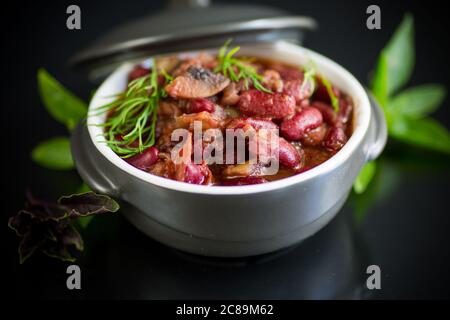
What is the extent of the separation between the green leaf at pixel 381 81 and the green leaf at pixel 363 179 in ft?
1.07

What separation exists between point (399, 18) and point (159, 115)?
202cm

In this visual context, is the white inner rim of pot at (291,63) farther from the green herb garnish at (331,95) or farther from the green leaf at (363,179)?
the green leaf at (363,179)

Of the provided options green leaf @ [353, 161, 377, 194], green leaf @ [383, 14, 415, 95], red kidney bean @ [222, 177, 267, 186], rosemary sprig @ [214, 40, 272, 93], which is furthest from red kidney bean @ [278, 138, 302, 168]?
green leaf @ [383, 14, 415, 95]

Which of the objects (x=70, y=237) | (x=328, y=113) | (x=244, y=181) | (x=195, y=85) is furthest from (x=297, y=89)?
(x=70, y=237)

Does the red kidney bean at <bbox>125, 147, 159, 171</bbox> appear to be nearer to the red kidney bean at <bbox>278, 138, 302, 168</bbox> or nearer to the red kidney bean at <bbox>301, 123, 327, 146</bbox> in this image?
the red kidney bean at <bbox>278, 138, 302, 168</bbox>

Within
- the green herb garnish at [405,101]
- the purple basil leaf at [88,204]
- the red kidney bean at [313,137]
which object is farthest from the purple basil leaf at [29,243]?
the green herb garnish at [405,101]

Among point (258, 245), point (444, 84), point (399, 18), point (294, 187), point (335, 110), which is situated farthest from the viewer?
point (399, 18)

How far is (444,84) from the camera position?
12.2ft

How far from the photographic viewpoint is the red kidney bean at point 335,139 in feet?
8.55

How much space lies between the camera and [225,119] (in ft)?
8.64

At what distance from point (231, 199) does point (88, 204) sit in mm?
571

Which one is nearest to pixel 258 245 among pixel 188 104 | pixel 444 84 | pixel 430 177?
pixel 188 104

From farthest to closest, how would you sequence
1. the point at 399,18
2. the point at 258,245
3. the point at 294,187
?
the point at 399,18, the point at 258,245, the point at 294,187

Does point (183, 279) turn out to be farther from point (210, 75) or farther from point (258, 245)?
point (210, 75)
